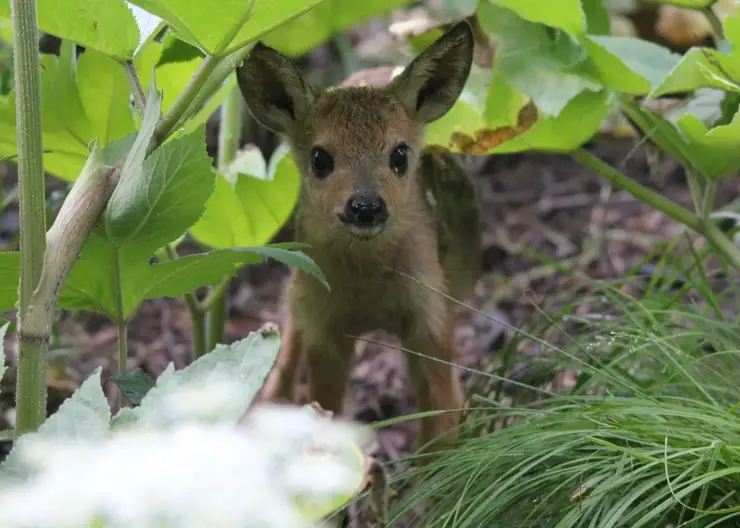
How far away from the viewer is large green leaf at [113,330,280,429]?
0.84m

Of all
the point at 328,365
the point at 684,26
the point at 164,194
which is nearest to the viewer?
the point at 164,194

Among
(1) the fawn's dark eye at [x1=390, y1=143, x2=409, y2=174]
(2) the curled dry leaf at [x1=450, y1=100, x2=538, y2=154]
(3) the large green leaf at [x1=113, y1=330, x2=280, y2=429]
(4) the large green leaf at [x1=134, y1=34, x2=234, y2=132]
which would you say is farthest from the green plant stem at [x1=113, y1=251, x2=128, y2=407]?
(2) the curled dry leaf at [x1=450, y1=100, x2=538, y2=154]

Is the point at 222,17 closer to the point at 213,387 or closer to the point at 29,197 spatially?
the point at 29,197

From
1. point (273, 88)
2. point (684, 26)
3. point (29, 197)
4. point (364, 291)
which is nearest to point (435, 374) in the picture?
point (364, 291)

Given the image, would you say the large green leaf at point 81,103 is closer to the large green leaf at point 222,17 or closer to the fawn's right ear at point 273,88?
the fawn's right ear at point 273,88

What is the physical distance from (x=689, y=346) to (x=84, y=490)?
1.36m

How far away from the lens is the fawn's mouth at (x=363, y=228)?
5.77ft

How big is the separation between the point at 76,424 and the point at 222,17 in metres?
0.51

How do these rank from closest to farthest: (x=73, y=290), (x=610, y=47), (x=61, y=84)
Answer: (x=73, y=290)
(x=61, y=84)
(x=610, y=47)

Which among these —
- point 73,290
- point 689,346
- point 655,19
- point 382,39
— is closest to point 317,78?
point 382,39

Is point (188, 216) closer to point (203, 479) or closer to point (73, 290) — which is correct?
point (73, 290)

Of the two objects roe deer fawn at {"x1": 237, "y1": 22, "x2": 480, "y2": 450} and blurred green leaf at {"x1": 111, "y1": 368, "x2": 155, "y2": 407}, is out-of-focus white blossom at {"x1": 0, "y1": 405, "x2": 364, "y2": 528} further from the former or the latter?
roe deer fawn at {"x1": 237, "y1": 22, "x2": 480, "y2": 450}

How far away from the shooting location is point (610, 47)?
1.79 m

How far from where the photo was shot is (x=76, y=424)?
0.88m
